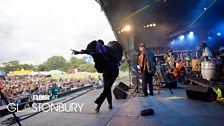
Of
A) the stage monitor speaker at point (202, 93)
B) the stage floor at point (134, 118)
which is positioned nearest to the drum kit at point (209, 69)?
the stage monitor speaker at point (202, 93)

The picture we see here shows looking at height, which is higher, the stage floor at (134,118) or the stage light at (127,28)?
the stage light at (127,28)

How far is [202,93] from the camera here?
497 cm

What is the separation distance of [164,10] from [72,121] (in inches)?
562

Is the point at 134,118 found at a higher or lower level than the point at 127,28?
lower

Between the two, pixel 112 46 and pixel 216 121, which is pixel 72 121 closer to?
pixel 112 46

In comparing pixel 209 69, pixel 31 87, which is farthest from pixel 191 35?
pixel 31 87

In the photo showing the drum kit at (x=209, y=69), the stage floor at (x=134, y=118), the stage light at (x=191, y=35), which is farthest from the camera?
the stage light at (x=191, y=35)

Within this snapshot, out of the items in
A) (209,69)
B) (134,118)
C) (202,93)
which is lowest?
(134,118)

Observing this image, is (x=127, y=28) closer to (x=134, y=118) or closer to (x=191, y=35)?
(x=191, y=35)

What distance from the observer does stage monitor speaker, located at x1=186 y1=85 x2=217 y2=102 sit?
16.1 ft

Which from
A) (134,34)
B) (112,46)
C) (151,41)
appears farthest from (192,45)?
Answer: (112,46)

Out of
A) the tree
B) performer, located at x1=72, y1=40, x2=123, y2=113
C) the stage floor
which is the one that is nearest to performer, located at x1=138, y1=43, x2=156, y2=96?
performer, located at x1=72, y1=40, x2=123, y2=113

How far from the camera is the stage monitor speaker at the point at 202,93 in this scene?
4.91 meters

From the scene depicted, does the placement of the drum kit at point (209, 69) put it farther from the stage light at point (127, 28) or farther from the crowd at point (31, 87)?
the stage light at point (127, 28)
